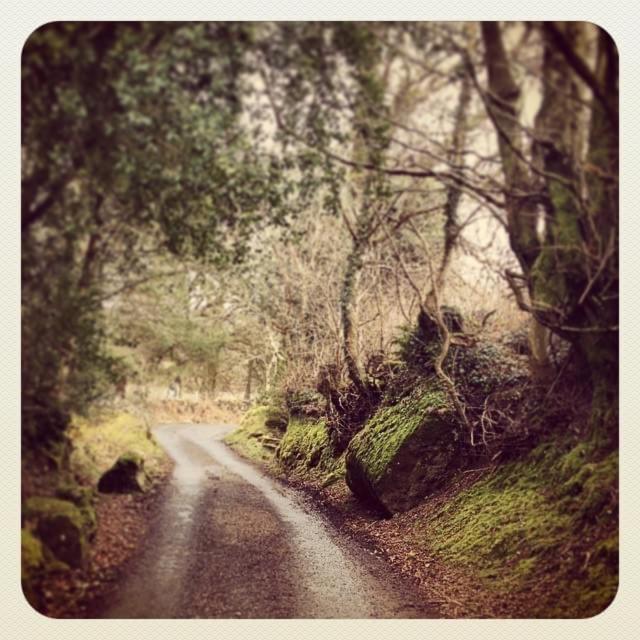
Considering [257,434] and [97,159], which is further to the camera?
[257,434]

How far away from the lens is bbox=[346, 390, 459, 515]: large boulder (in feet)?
13.5

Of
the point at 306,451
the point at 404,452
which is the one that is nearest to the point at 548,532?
the point at 404,452

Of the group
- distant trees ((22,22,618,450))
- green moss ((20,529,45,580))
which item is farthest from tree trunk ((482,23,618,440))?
green moss ((20,529,45,580))

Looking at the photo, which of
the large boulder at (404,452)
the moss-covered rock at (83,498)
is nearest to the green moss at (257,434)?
the large boulder at (404,452)

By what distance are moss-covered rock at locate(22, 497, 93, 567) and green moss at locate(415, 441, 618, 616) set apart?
7.42 feet

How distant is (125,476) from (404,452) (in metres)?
2.02

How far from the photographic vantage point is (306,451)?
3.94 metres

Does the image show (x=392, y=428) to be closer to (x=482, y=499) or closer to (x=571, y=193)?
(x=482, y=499)

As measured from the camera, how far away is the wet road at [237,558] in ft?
11.4

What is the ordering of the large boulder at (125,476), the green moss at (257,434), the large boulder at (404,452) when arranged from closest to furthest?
1. the large boulder at (125,476)
2. the green moss at (257,434)
3. the large boulder at (404,452)

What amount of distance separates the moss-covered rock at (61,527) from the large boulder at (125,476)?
8.9 inches

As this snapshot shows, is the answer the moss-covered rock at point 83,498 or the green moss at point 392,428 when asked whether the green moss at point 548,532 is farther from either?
the moss-covered rock at point 83,498

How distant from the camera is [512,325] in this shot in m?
3.89

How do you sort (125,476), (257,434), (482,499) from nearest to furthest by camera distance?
1. (125,476)
2. (257,434)
3. (482,499)
